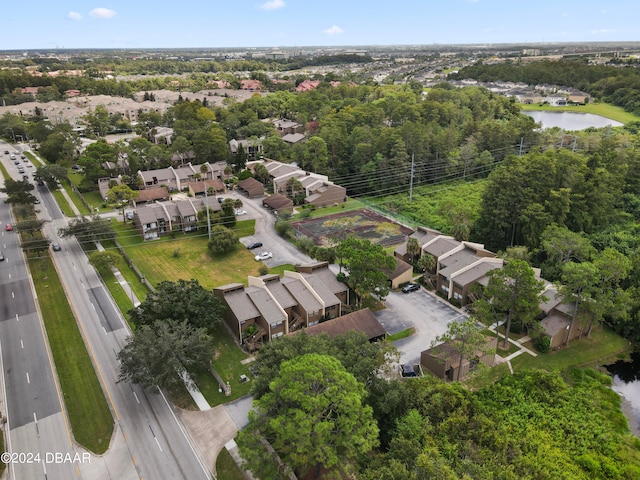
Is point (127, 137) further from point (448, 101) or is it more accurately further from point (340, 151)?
point (448, 101)

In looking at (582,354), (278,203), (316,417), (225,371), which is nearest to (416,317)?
(582,354)

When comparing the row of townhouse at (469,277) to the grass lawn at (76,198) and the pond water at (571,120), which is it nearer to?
the grass lawn at (76,198)

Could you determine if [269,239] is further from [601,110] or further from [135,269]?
[601,110]

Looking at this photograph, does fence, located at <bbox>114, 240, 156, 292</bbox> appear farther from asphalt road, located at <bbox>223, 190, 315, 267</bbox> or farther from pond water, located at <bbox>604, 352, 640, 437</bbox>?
pond water, located at <bbox>604, 352, 640, 437</bbox>

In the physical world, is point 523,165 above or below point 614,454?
above

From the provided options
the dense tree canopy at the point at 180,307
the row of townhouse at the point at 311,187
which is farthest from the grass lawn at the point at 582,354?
the row of townhouse at the point at 311,187

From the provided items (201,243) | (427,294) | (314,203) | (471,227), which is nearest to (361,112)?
(314,203)

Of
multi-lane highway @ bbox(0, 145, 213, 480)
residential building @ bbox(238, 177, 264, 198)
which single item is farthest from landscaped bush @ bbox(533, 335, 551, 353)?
residential building @ bbox(238, 177, 264, 198)
